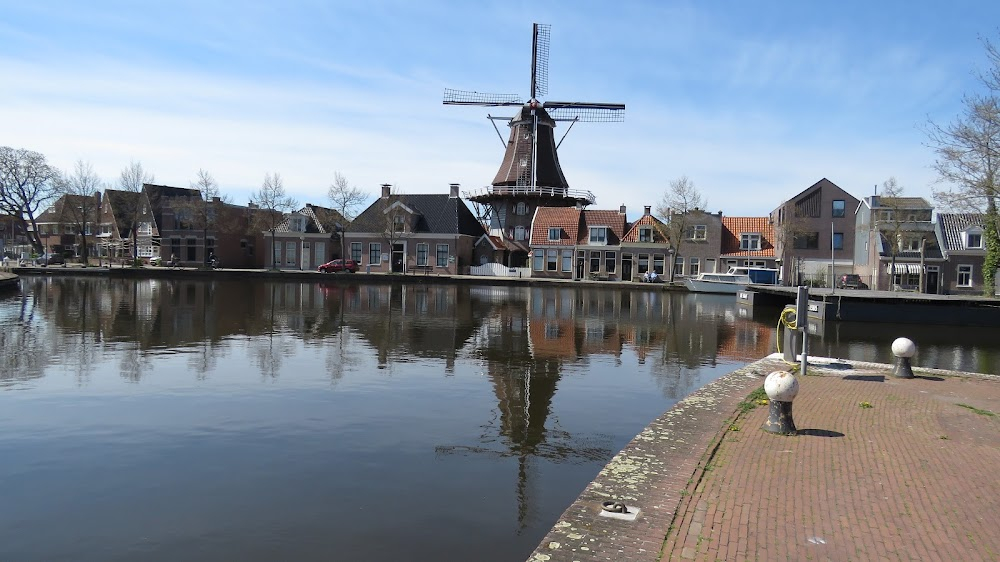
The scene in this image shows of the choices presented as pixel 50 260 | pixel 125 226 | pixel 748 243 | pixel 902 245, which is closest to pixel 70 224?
pixel 50 260

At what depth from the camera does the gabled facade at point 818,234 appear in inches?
2085

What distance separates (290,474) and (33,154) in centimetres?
6812

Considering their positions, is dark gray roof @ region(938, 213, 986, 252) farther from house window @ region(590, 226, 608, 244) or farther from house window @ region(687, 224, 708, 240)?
house window @ region(590, 226, 608, 244)

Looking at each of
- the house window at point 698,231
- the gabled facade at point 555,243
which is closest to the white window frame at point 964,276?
the house window at point 698,231

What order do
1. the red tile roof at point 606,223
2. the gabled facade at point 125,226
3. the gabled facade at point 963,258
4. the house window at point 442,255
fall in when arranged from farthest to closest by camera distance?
the gabled facade at point 125,226
the house window at point 442,255
the red tile roof at point 606,223
the gabled facade at point 963,258

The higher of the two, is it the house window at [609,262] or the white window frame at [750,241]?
the white window frame at [750,241]

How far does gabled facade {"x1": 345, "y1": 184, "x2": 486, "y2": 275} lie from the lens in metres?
60.7

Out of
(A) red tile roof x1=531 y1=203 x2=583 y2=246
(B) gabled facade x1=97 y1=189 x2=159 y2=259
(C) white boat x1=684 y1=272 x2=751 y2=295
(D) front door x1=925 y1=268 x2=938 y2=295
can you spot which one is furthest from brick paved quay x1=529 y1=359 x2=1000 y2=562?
(B) gabled facade x1=97 y1=189 x2=159 y2=259

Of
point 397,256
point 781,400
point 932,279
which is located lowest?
point 781,400

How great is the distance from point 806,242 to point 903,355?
146 feet

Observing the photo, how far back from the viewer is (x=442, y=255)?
200ft

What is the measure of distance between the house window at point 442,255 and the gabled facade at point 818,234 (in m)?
29.2

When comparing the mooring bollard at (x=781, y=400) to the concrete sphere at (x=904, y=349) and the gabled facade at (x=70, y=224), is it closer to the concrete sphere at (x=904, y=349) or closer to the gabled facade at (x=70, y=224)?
the concrete sphere at (x=904, y=349)

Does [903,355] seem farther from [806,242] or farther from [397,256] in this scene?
[397,256]
